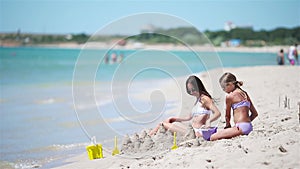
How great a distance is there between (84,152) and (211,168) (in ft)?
10.4

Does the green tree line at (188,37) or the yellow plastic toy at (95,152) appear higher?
the green tree line at (188,37)

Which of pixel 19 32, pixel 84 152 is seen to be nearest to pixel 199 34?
pixel 84 152

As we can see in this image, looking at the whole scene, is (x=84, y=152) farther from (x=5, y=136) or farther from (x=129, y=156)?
(x=5, y=136)

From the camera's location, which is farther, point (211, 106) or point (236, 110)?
point (211, 106)

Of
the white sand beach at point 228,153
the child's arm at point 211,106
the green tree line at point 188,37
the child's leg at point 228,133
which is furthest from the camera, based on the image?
the green tree line at point 188,37

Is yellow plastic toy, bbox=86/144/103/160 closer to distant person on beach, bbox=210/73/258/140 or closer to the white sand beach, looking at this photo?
the white sand beach

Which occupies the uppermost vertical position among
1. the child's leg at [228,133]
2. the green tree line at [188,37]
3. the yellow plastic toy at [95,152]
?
the green tree line at [188,37]

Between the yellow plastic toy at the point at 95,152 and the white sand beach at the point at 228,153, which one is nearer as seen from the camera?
the white sand beach at the point at 228,153

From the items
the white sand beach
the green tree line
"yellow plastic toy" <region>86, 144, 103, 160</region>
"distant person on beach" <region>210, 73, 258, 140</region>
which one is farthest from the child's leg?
the green tree line

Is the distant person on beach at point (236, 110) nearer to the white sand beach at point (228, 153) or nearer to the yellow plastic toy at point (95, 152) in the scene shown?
the white sand beach at point (228, 153)

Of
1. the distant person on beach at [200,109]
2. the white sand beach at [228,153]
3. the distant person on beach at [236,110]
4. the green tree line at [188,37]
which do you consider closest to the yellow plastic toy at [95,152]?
A: the white sand beach at [228,153]

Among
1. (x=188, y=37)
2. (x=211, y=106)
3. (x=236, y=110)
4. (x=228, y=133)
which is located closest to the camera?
(x=228, y=133)

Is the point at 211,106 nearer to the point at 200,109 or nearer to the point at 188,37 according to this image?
the point at 200,109

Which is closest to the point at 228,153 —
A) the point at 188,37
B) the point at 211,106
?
the point at 211,106
